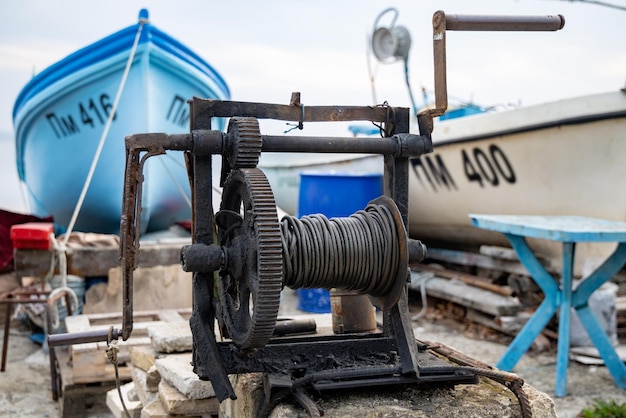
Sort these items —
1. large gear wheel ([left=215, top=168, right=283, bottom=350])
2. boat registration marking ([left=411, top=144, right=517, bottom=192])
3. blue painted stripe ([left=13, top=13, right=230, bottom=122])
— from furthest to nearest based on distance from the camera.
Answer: blue painted stripe ([left=13, top=13, right=230, bottom=122]), boat registration marking ([left=411, top=144, right=517, bottom=192]), large gear wheel ([left=215, top=168, right=283, bottom=350])

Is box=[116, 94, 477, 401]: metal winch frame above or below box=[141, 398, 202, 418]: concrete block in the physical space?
above

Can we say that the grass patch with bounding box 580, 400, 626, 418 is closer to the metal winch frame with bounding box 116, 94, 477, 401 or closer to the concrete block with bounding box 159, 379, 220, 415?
the metal winch frame with bounding box 116, 94, 477, 401

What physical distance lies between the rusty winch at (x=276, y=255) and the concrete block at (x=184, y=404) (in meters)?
0.42

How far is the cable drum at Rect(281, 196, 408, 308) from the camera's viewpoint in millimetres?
2025

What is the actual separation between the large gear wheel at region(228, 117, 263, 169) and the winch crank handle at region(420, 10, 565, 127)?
0.60 m

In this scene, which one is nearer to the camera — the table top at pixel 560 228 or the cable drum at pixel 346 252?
the cable drum at pixel 346 252

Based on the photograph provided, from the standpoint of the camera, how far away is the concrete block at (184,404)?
8.18 ft

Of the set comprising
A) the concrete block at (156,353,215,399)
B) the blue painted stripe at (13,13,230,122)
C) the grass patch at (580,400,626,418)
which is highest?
the blue painted stripe at (13,13,230,122)

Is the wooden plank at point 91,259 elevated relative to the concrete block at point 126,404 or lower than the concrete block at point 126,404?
elevated

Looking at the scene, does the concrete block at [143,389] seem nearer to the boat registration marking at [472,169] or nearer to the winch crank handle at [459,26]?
the winch crank handle at [459,26]

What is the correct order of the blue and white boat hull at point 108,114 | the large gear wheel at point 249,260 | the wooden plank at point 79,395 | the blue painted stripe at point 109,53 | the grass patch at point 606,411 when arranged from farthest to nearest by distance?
the blue and white boat hull at point 108,114, the blue painted stripe at point 109,53, the wooden plank at point 79,395, the grass patch at point 606,411, the large gear wheel at point 249,260

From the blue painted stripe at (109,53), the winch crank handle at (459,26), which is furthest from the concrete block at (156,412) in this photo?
the blue painted stripe at (109,53)

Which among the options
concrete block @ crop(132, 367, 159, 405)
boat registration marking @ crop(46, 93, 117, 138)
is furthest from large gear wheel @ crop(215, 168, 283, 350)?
boat registration marking @ crop(46, 93, 117, 138)

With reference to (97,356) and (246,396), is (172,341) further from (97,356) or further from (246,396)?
(97,356)
